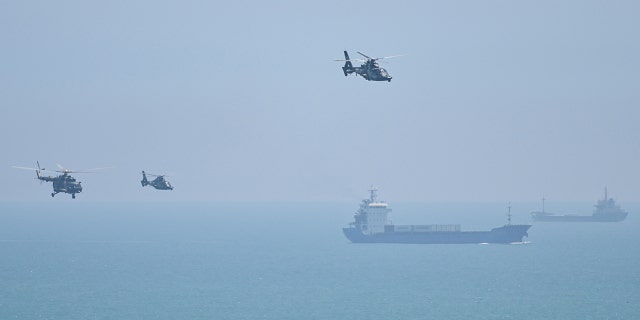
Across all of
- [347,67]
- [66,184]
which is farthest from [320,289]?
[347,67]

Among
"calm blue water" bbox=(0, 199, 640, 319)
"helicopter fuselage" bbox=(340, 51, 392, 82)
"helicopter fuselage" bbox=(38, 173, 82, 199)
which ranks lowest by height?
"calm blue water" bbox=(0, 199, 640, 319)

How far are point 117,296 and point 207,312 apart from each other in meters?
20.5

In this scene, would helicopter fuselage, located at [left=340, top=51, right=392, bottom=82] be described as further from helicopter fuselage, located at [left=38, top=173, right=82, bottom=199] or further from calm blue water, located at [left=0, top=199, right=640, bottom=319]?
calm blue water, located at [left=0, top=199, right=640, bottom=319]

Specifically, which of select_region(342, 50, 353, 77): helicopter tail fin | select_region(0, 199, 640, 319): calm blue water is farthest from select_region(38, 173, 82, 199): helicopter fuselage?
select_region(0, 199, 640, 319): calm blue water

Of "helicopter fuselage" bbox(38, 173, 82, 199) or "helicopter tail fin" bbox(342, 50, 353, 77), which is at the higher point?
"helicopter tail fin" bbox(342, 50, 353, 77)


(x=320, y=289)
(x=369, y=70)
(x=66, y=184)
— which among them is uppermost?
(x=369, y=70)

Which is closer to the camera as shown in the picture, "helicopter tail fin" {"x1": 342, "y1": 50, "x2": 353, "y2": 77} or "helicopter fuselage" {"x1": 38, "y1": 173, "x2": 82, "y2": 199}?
"helicopter tail fin" {"x1": 342, "y1": 50, "x2": 353, "y2": 77}

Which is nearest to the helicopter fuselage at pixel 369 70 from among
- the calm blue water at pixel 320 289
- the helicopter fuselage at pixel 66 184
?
the helicopter fuselage at pixel 66 184

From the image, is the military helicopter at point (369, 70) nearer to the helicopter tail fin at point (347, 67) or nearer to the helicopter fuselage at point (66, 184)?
the helicopter tail fin at point (347, 67)

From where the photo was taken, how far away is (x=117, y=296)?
14488 centimetres

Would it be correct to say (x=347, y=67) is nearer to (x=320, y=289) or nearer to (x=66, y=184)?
(x=66, y=184)

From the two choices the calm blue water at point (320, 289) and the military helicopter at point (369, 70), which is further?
the calm blue water at point (320, 289)

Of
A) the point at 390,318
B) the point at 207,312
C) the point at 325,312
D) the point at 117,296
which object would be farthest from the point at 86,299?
the point at 390,318

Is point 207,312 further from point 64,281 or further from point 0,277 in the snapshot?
point 0,277
